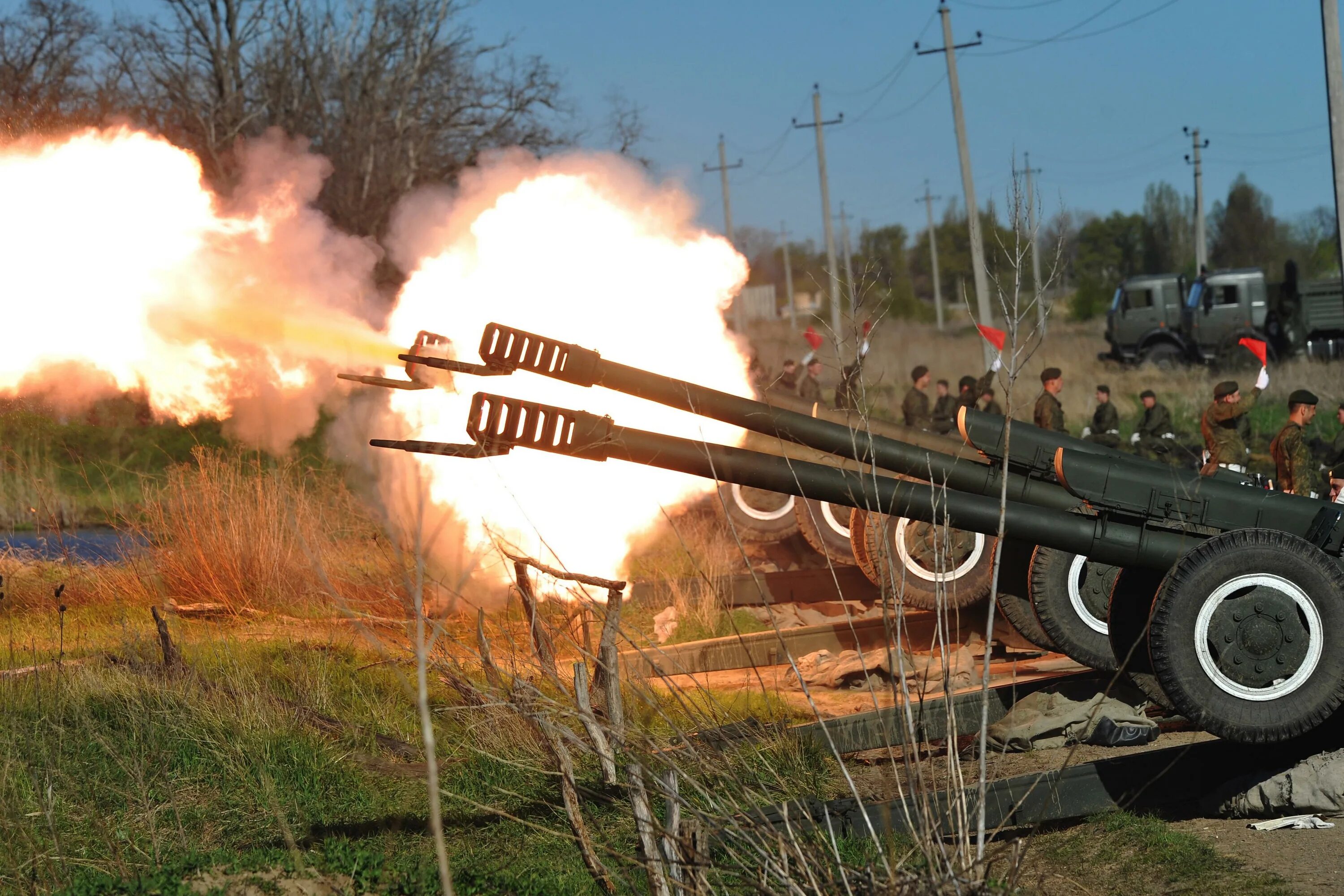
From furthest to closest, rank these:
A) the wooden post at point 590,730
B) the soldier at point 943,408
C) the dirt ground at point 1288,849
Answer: the soldier at point 943,408, the wooden post at point 590,730, the dirt ground at point 1288,849

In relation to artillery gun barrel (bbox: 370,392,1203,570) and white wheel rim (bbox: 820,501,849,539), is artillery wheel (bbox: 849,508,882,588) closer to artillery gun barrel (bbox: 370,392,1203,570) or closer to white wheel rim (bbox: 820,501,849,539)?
white wheel rim (bbox: 820,501,849,539)

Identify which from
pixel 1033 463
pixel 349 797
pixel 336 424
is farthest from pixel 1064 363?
pixel 349 797

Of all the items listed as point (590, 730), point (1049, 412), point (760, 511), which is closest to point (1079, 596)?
point (590, 730)

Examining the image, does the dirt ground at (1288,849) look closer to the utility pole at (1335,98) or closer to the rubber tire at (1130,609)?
the rubber tire at (1130,609)

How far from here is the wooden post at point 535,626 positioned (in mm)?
5965

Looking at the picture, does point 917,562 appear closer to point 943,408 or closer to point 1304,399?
point 1304,399

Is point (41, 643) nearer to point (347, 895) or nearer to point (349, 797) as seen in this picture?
point (349, 797)

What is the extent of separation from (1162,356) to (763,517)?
22.0 m

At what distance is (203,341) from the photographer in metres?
9.75

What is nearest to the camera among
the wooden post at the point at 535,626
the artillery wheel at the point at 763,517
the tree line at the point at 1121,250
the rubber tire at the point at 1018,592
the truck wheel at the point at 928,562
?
the wooden post at the point at 535,626

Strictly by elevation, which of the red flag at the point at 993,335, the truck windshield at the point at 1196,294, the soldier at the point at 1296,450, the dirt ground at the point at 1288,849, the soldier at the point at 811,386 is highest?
the truck windshield at the point at 1196,294

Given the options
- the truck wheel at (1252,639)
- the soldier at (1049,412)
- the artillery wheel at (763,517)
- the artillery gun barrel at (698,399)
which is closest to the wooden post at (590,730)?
the artillery gun barrel at (698,399)

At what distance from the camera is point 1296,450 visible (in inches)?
481

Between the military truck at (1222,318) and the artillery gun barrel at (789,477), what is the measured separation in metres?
22.6
